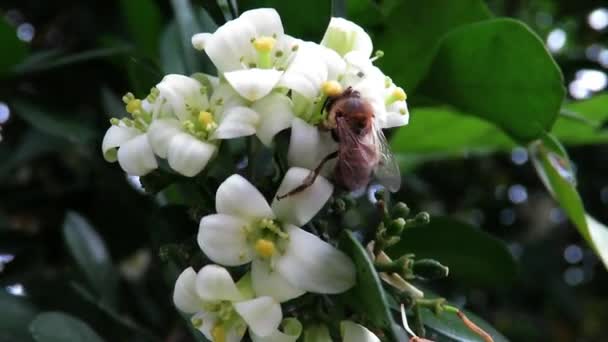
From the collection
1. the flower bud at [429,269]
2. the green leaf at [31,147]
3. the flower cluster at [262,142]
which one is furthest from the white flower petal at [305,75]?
the green leaf at [31,147]

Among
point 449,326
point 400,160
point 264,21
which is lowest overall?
point 400,160

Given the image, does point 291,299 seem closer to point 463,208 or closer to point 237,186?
point 237,186

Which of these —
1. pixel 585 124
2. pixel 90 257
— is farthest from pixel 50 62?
pixel 585 124

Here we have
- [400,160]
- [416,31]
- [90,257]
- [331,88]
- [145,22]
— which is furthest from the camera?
[400,160]

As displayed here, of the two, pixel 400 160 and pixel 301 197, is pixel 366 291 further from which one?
pixel 400 160

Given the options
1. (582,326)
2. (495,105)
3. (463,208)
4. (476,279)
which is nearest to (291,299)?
(495,105)

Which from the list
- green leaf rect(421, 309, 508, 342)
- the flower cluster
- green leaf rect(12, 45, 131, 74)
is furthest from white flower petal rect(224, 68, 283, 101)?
green leaf rect(12, 45, 131, 74)

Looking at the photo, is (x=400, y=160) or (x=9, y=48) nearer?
(x=9, y=48)
